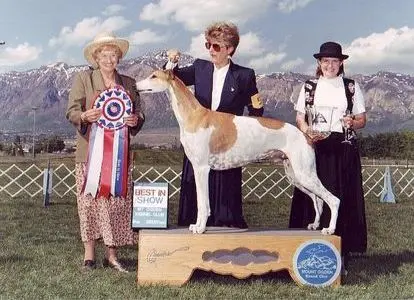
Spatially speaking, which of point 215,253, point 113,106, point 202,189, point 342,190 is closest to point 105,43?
point 113,106

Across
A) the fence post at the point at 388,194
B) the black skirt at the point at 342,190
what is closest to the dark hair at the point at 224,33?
the black skirt at the point at 342,190

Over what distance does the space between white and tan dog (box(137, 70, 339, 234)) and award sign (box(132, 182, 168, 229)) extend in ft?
0.81

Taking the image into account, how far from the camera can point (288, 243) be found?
3.48 m

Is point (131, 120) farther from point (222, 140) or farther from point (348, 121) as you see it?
point (348, 121)

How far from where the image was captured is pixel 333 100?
3.70m

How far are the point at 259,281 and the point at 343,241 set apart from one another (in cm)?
69

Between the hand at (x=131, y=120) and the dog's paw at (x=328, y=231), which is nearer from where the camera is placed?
the dog's paw at (x=328, y=231)

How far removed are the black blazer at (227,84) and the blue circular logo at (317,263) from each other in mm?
911

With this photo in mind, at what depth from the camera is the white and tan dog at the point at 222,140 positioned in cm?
334

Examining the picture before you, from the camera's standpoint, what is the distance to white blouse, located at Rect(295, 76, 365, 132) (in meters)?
3.68

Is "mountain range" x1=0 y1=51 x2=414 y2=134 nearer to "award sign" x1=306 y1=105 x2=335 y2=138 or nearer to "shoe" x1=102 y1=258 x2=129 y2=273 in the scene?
"shoe" x1=102 y1=258 x2=129 y2=273

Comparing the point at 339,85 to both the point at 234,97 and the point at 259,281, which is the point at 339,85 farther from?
the point at 259,281

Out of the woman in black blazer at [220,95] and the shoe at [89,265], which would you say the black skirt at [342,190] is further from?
the shoe at [89,265]

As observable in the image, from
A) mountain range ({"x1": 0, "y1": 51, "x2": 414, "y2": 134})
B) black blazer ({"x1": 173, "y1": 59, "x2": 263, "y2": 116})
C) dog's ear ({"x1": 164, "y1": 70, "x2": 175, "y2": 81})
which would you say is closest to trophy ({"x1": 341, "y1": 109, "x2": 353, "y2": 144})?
black blazer ({"x1": 173, "y1": 59, "x2": 263, "y2": 116})
